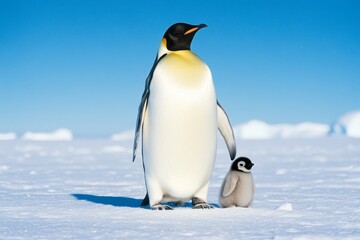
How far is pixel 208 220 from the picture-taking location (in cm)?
342

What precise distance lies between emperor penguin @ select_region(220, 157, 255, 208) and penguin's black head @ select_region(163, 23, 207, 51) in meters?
0.96

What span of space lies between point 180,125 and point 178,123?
2 centimetres

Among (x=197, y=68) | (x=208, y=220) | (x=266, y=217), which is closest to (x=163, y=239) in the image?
(x=208, y=220)

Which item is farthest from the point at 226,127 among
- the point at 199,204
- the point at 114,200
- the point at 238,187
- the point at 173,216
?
the point at 114,200

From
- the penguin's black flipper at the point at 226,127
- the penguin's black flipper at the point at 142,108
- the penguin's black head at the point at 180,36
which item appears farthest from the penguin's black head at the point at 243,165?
the penguin's black head at the point at 180,36

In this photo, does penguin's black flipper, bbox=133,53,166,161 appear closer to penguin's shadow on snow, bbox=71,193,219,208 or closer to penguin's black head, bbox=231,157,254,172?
penguin's shadow on snow, bbox=71,193,219,208

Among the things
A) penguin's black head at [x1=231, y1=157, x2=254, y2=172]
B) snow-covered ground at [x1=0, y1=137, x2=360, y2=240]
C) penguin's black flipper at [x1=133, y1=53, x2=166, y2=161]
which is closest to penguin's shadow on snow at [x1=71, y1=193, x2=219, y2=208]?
snow-covered ground at [x1=0, y1=137, x2=360, y2=240]

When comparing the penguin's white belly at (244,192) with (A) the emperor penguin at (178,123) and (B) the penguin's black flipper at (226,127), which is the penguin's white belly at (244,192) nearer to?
(A) the emperor penguin at (178,123)

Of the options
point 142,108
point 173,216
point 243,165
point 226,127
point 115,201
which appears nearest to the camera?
point 173,216

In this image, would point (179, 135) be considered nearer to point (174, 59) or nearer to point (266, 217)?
point (174, 59)

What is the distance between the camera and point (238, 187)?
4.12 m

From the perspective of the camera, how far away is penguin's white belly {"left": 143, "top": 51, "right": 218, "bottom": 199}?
3918mm

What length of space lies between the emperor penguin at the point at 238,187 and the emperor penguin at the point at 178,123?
0.16 m

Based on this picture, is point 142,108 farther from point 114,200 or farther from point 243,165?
point 114,200
